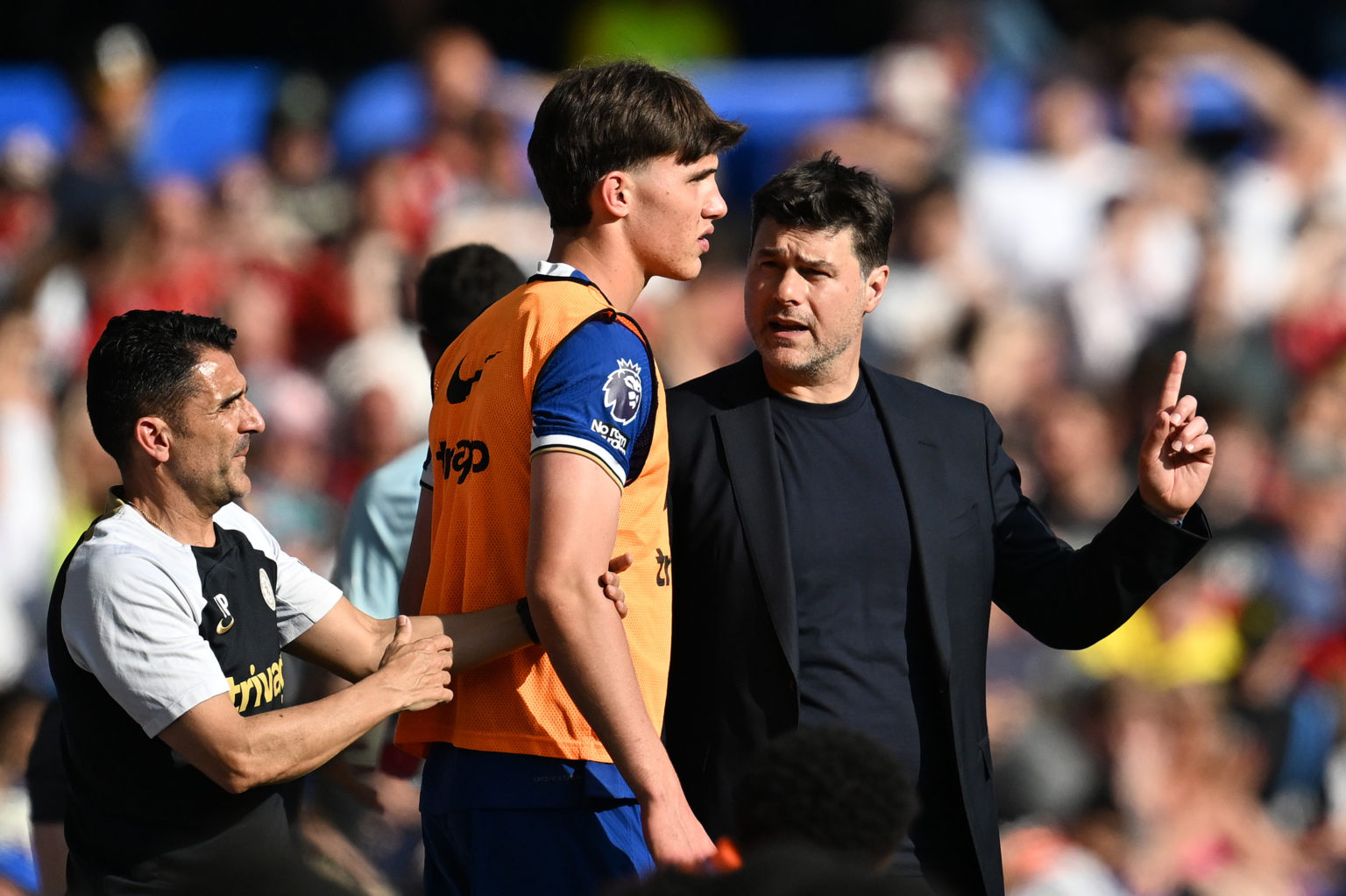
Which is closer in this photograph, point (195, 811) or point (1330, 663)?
point (195, 811)

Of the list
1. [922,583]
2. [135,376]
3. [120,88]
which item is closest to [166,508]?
[135,376]

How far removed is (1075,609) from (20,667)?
5.50 meters

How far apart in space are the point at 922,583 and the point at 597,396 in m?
0.96

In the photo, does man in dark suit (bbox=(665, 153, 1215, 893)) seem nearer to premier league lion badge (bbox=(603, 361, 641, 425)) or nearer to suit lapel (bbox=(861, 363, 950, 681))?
Answer: suit lapel (bbox=(861, 363, 950, 681))

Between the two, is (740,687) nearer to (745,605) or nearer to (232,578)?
(745,605)

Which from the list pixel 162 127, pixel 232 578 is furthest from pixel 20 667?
pixel 232 578

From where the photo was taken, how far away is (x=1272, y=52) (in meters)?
9.58

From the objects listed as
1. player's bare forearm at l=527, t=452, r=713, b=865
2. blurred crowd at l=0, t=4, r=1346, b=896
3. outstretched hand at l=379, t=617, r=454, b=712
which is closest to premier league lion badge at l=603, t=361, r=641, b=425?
player's bare forearm at l=527, t=452, r=713, b=865

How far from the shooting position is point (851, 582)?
3395mm

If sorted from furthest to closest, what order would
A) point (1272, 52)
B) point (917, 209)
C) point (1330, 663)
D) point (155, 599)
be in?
1. point (1272, 52)
2. point (917, 209)
3. point (1330, 663)
4. point (155, 599)

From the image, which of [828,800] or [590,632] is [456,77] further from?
[828,800]

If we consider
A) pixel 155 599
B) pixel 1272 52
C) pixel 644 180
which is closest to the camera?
pixel 155 599

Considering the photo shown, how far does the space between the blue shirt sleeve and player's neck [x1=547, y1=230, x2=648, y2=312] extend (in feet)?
0.60

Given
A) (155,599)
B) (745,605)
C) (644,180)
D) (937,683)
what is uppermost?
(644,180)
